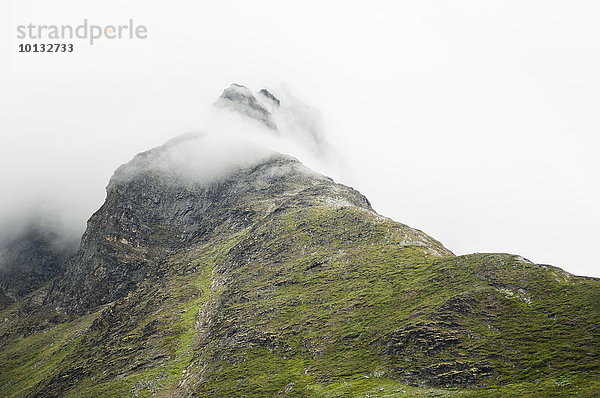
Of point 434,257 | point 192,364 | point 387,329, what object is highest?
point 434,257

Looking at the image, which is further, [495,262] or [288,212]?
[288,212]

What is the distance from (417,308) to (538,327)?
22512mm

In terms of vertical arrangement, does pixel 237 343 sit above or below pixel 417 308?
below

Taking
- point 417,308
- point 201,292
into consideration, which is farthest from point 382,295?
point 201,292

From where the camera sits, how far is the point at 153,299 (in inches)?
6137

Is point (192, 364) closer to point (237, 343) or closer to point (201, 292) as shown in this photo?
point (237, 343)

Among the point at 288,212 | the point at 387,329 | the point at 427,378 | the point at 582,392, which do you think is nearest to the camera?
the point at 582,392

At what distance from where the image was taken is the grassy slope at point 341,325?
56406 millimetres

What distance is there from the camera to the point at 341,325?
285 ft

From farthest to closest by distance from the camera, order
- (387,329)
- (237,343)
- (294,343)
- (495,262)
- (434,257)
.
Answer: (434,257) → (237,343) → (294,343) → (495,262) → (387,329)

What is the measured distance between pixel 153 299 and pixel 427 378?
128854 millimetres

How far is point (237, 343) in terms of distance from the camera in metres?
96.4

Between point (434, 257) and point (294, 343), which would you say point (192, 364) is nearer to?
point (294, 343)

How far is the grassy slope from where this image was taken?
56406 mm
